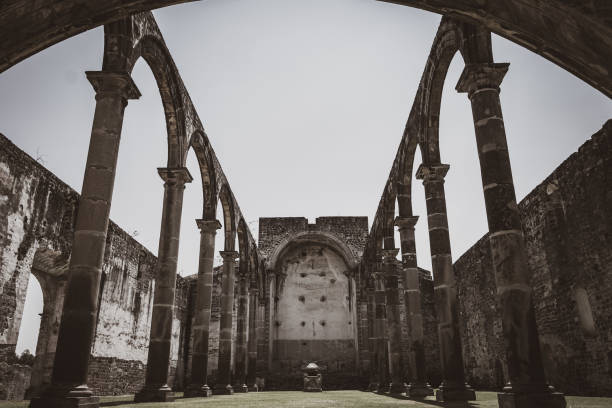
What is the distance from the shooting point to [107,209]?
6.29 m

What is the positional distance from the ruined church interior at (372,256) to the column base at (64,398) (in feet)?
0.06

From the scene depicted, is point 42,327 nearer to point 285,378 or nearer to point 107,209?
point 107,209

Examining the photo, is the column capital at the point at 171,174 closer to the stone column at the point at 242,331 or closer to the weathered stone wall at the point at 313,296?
the stone column at the point at 242,331

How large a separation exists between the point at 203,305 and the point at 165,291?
3.66 m

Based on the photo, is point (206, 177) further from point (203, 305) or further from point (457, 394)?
point (457, 394)

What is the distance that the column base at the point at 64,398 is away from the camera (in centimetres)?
504

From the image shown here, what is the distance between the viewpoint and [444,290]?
9180mm

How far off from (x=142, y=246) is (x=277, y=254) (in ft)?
29.8

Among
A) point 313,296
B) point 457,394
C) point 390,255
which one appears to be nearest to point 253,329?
point 313,296

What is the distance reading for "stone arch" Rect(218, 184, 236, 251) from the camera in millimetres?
15781

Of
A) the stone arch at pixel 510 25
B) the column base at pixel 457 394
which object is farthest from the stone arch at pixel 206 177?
the stone arch at pixel 510 25

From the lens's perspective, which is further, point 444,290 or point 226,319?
point 226,319

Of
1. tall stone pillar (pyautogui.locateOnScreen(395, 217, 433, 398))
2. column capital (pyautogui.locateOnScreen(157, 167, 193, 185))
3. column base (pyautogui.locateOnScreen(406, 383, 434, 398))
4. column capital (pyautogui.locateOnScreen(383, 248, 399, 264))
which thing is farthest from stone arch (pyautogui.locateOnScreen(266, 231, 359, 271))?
column capital (pyautogui.locateOnScreen(157, 167, 193, 185))

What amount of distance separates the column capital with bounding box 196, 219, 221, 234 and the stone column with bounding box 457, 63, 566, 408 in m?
8.39
